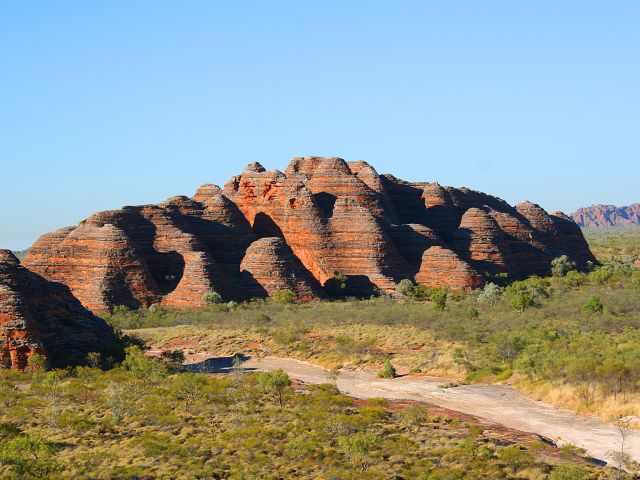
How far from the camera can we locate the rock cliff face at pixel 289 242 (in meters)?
49.0

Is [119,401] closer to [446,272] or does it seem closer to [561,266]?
[446,272]

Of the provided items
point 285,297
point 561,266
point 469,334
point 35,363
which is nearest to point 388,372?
point 469,334

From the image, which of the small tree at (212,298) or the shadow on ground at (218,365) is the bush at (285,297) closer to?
the small tree at (212,298)

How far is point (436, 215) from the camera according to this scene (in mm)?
65062

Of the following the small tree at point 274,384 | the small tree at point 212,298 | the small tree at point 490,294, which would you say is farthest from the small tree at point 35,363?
the small tree at point 490,294

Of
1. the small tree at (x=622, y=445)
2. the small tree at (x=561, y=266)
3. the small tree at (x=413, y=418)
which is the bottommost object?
the small tree at (x=622, y=445)

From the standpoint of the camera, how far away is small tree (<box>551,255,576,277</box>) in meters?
61.7

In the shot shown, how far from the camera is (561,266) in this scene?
62188 mm

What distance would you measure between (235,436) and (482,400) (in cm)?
1029

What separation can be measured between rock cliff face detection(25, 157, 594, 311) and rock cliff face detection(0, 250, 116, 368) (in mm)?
13052

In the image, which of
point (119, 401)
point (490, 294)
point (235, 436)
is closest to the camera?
point (235, 436)

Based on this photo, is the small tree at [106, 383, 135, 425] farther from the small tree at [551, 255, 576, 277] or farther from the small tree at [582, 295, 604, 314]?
the small tree at [551, 255, 576, 277]

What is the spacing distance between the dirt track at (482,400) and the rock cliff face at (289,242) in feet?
44.3

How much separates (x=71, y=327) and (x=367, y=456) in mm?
18367
